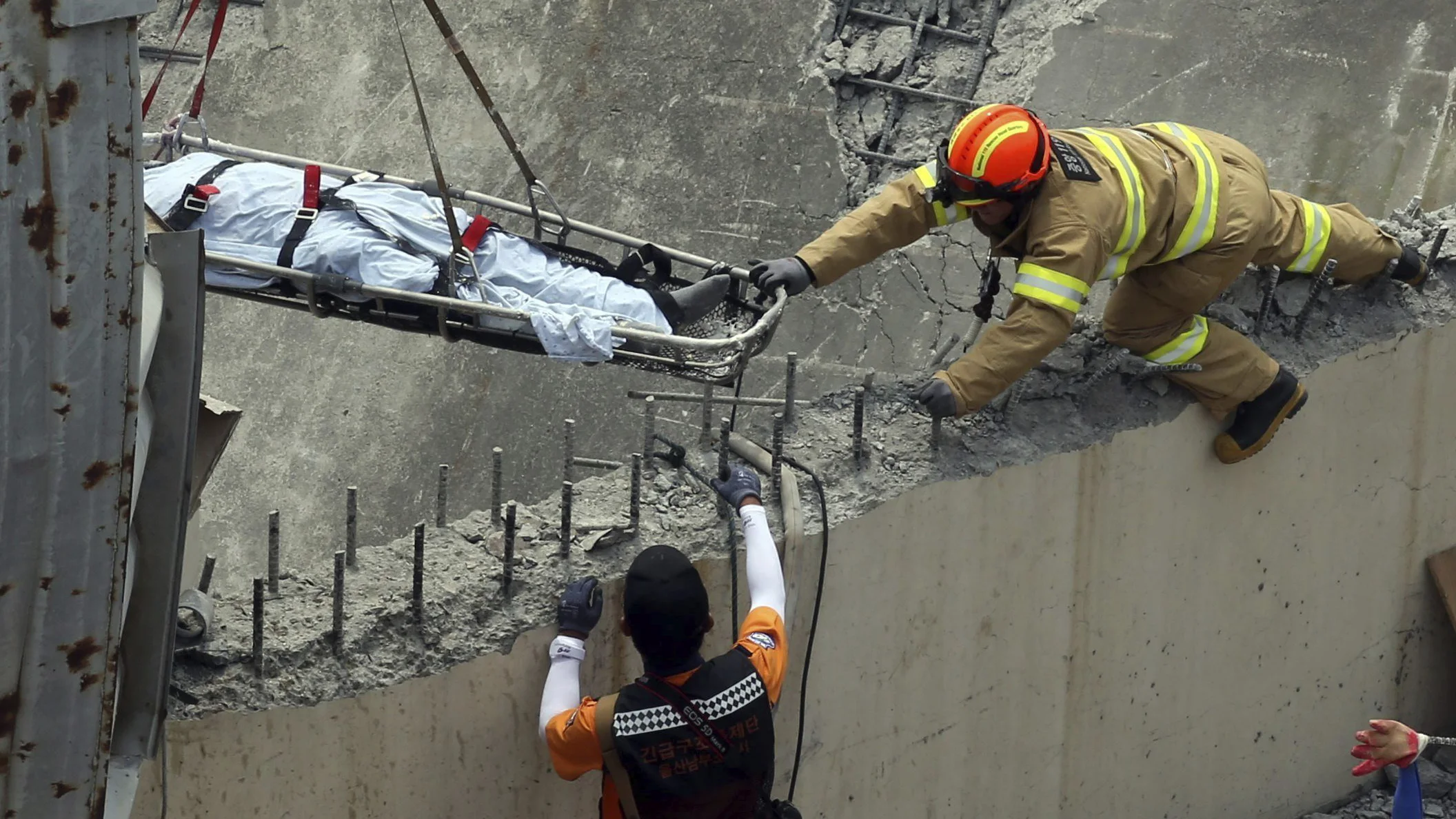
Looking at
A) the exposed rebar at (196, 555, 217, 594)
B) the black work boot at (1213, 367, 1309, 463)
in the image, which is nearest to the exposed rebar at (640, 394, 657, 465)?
the exposed rebar at (196, 555, 217, 594)

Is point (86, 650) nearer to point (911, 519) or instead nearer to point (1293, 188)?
point (911, 519)

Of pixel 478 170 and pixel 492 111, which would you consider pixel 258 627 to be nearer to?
pixel 492 111

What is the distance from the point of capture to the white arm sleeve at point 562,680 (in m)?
3.83

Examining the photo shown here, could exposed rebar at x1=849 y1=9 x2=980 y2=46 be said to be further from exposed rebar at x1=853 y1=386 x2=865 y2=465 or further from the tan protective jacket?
exposed rebar at x1=853 y1=386 x2=865 y2=465

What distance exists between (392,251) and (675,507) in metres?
1.10

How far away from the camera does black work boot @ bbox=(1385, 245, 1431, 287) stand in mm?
5305

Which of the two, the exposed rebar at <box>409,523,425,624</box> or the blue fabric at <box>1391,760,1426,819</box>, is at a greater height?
the exposed rebar at <box>409,523,425,624</box>

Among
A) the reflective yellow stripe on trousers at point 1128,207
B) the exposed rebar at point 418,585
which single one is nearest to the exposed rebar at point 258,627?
the exposed rebar at point 418,585

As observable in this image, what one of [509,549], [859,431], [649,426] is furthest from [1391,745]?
[509,549]

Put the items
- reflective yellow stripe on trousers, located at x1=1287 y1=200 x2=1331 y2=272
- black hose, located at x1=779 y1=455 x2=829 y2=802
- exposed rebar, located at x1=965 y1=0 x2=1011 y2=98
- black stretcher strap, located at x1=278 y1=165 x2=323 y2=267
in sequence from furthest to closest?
exposed rebar, located at x1=965 y1=0 x2=1011 y2=98 → reflective yellow stripe on trousers, located at x1=1287 y1=200 x2=1331 y2=272 → black stretcher strap, located at x1=278 y1=165 x2=323 y2=267 → black hose, located at x1=779 y1=455 x2=829 y2=802

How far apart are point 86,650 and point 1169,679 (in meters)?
3.44

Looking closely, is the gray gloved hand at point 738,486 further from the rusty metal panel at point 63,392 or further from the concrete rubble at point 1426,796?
the concrete rubble at point 1426,796

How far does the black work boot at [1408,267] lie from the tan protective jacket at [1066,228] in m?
0.74

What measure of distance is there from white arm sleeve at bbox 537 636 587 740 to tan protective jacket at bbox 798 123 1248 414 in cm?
130
